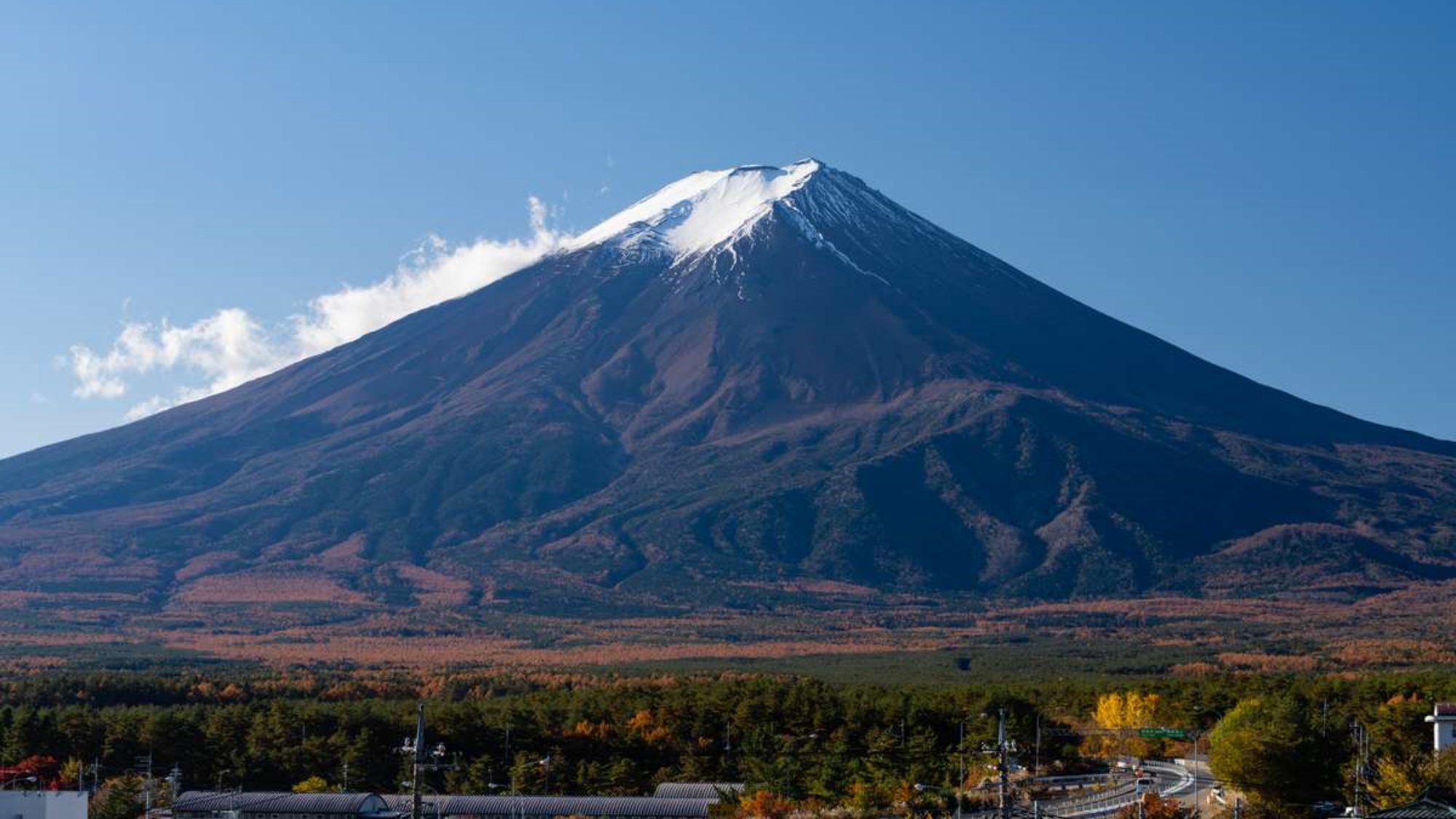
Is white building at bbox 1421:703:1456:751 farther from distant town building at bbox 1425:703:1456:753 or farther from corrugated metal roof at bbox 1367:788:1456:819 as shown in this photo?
corrugated metal roof at bbox 1367:788:1456:819

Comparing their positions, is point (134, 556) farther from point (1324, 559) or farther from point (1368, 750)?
point (1368, 750)

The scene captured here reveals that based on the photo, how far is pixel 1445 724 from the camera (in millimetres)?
65812

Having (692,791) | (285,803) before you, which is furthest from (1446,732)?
(285,803)

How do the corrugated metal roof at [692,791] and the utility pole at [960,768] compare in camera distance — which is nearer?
the utility pole at [960,768]

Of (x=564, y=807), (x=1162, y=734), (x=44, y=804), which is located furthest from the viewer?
(x=1162, y=734)

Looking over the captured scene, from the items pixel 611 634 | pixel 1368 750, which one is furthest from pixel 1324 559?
pixel 1368 750

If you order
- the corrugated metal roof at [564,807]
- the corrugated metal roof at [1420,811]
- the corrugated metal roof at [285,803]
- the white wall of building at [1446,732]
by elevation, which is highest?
the white wall of building at [1446,732]

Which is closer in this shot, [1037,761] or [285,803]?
[285,803]

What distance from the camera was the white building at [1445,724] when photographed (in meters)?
65.6

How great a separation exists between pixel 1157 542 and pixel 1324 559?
14911 mm

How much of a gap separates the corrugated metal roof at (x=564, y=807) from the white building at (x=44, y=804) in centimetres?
1118

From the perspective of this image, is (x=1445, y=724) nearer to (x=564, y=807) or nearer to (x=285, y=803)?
(x=564, y=807)

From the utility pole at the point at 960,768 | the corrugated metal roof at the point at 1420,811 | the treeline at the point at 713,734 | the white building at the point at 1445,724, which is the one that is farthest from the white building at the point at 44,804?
the white building at the point at 1445,724

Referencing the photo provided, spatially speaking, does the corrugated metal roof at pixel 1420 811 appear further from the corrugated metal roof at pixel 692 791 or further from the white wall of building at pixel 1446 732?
the corrugated metal roof at pixel 692 791
